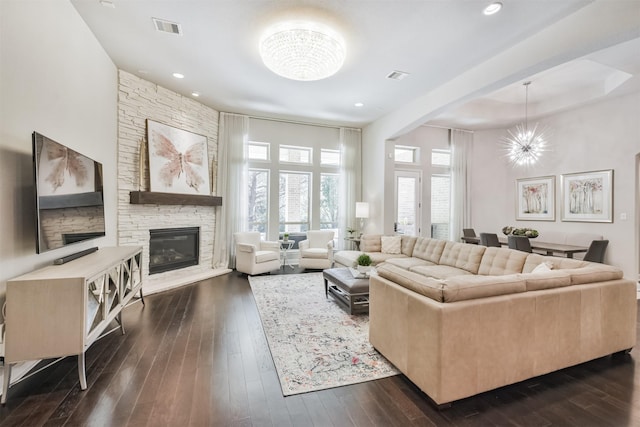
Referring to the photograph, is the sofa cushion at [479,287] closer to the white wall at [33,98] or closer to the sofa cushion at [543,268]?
the sofa cushion at [543,268]

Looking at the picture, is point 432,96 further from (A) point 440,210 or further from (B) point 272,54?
(A) point 440,210

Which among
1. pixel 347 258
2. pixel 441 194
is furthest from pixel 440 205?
pixel 347 258

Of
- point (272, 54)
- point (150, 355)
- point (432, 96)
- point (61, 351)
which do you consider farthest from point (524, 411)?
point (432, 96)

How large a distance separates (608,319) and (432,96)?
149 inches

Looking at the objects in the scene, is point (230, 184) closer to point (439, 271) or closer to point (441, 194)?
point (439, 271)

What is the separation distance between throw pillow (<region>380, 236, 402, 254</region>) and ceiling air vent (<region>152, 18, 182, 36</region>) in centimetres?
461

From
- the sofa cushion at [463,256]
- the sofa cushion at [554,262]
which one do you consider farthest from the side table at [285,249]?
the sofa cushion at [554,262]

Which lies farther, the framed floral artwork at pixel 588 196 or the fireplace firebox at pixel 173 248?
the framed floral artwork at pixel 588 196

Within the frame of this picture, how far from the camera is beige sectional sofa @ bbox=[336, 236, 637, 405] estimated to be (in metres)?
1.75

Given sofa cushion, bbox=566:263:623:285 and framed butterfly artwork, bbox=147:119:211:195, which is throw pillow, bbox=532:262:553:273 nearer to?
sofa cushion, bbox=566:263:623:285

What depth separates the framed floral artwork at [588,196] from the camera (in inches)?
199

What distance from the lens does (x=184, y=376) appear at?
215 cm

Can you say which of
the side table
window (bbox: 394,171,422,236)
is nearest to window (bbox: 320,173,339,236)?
the side table

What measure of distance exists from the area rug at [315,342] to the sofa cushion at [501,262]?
184 centimetres
